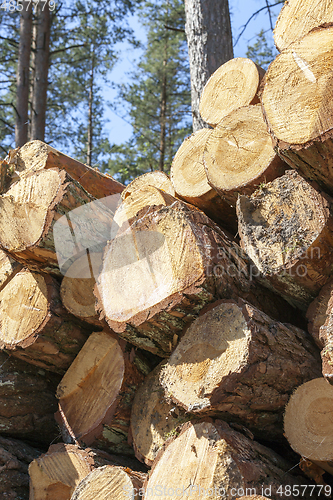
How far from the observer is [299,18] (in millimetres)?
2174

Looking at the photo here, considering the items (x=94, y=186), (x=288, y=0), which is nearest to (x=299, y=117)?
(x=288, y=0)

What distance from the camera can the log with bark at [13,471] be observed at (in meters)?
2.42

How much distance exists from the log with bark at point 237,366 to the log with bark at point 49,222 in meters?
0.85

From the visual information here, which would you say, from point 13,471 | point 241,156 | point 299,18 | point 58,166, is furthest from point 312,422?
point 58,166

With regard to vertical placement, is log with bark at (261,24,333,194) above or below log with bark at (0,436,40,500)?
above

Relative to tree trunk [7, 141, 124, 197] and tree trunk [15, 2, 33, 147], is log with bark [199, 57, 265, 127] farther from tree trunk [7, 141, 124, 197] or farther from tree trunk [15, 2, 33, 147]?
tree trunk [15, 2, 33, 147]

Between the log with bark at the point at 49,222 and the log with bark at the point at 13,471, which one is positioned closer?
the log with bark at the point at 49,222

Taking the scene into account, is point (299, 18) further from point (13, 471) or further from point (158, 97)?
point (158, 97)

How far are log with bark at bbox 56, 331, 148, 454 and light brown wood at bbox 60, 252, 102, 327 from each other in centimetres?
16

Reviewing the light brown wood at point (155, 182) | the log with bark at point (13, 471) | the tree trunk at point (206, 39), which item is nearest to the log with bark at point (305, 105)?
the light brown wood at point (155, 182)

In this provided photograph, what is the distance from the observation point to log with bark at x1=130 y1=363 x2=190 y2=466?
207 cm

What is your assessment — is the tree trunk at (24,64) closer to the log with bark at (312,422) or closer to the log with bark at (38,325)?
the log with bark at (38,325)

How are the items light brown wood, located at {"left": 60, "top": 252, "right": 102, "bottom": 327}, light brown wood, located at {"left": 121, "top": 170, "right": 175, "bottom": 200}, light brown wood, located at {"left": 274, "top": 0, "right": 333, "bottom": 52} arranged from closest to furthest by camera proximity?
1. light brown wood, located at {"left": 274, "top": 0, "right": 333, "bottom": 52}
2. light brown wood, located at {"left": 60, "top": 252, "right": 102, "bottom": 327}
3. light brown wood, located at {"left": 121, "top": 170, "right": 175, "bottom": 200}

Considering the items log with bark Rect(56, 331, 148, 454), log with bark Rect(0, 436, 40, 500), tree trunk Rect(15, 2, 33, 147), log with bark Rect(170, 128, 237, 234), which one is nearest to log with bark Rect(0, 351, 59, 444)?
log with bark Rect(0, 436, 40, 500)
